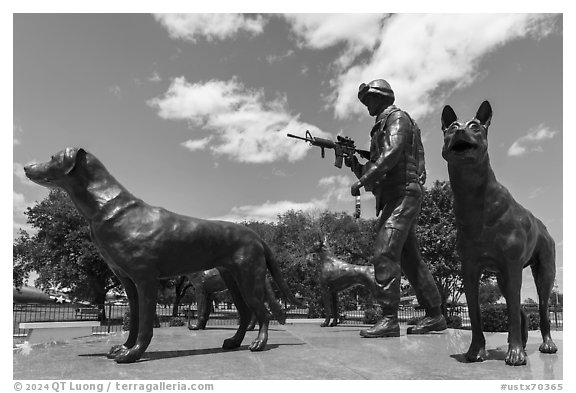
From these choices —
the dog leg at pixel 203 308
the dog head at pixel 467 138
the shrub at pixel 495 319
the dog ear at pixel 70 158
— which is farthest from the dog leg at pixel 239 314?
Result: the shrub at pixel 495 319

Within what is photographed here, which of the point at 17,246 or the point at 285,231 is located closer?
the point at 17,246

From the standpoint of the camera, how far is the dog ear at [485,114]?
4809 mm

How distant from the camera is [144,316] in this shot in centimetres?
499

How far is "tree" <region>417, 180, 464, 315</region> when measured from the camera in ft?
83.5

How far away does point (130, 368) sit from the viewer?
14.7ft

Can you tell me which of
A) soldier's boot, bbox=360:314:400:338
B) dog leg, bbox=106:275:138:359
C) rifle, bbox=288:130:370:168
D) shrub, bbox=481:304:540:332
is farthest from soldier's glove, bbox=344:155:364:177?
shrub, bbox=481:304:540:332

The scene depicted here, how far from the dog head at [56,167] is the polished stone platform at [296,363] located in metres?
1.96

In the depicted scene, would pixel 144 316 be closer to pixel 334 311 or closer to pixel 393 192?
pixel 393 192

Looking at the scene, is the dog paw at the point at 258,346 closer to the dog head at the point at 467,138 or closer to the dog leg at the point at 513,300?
the dog leg at the point at 513,300

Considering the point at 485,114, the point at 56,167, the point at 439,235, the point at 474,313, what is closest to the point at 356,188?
the point at 485,114

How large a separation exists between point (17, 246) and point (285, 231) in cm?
2070

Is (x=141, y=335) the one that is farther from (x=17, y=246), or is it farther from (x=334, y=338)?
(x=17, y=246)

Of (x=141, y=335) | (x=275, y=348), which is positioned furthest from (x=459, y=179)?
(x=141, y=335)

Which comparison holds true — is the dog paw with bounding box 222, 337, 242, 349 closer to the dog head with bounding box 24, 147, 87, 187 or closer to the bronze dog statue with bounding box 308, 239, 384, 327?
the dog head with bounding box 24, 147, 87, 187
